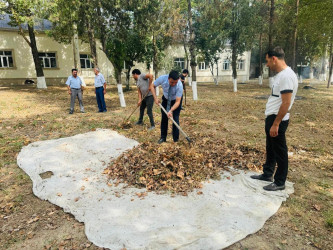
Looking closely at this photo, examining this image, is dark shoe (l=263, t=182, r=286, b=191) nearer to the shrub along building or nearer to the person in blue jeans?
the person in blue jeans

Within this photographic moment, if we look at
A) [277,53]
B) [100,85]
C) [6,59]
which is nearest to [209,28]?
[100,85]

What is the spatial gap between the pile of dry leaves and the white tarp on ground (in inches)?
7.8

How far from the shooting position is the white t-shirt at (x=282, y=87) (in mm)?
3072

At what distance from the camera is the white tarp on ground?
2594mm

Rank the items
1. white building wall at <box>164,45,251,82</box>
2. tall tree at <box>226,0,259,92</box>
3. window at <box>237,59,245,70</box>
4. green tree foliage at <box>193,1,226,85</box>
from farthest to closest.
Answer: window at <box>237,59,245,70</box>
white building wall at <box>164,45,251,82</box>
tall tree at <box>226,0,259,92</box>
green tree foliage at <box>193,1,226,85</box>

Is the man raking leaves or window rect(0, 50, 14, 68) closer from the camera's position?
the man raking leaves

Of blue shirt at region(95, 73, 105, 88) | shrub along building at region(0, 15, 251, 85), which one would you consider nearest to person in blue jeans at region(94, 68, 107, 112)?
blue shirt at region(95, 73, 105, 88)

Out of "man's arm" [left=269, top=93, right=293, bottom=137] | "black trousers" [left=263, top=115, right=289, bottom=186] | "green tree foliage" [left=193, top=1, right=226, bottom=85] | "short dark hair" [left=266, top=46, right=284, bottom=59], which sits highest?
"green tree foliage" [left=193, top=1, right=226, bottom=85]

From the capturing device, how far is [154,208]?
309 centimetres

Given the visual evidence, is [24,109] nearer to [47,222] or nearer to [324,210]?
[47,222]

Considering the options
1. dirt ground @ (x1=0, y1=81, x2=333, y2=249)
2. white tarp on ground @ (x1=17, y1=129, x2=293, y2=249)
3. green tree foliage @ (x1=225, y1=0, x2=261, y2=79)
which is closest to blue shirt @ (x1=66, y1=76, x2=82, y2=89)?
dirt ground @ (x1=0, y1=81, x2=333, y2=249)

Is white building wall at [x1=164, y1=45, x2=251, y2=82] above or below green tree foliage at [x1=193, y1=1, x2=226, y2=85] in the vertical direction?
below

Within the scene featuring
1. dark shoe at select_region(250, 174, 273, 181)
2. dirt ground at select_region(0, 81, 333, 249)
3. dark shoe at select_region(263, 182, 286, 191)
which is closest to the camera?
dirt ground at select_region(0, 81, 333, 249)

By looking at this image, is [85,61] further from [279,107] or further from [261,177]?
[279,107]
